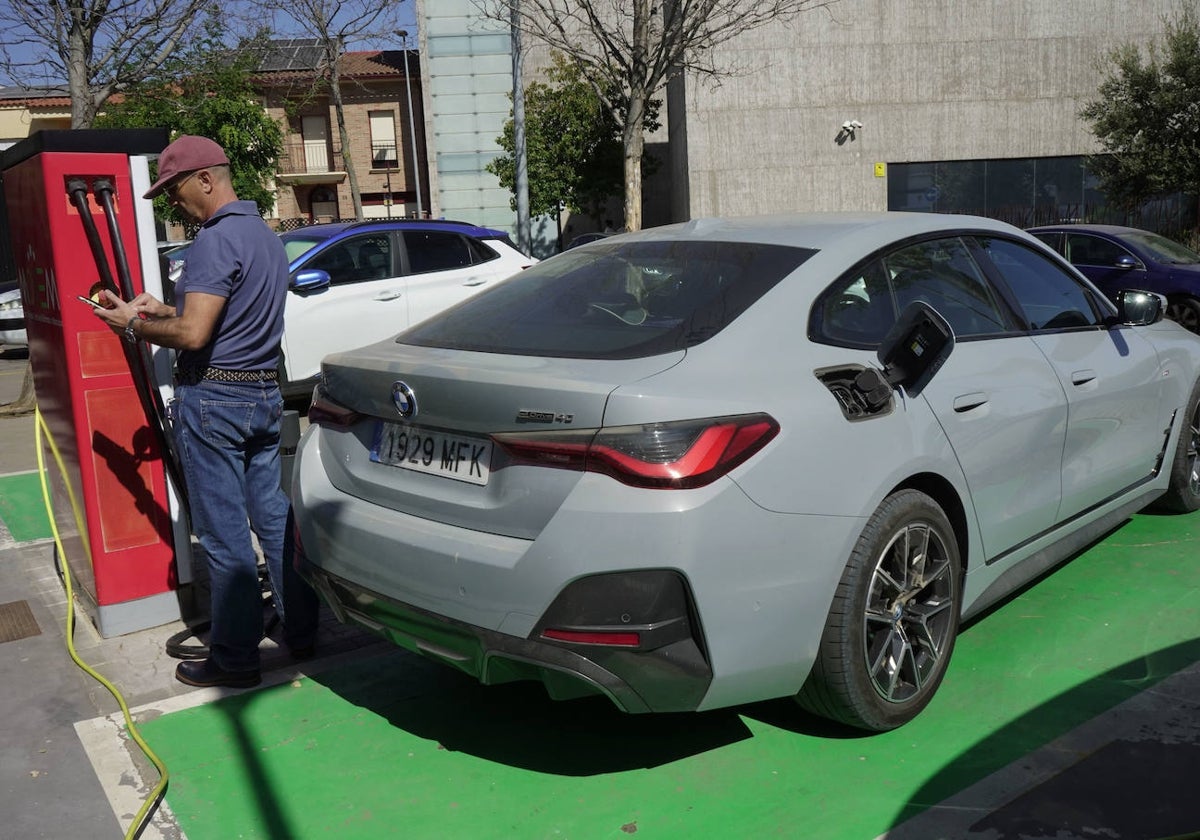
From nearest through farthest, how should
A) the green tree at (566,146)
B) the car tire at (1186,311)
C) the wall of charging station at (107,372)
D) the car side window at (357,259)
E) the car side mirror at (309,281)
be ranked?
the wall of charging station at (107,372) < the car side mirror at (309,281) < the car side window at (357,259) < the car tire at (1186,311) < the green tree at (566,146)

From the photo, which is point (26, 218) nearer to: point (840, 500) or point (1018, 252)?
point (840, 500)

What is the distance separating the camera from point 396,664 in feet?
14.0

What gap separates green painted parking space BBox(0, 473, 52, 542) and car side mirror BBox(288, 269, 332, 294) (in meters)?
2.47

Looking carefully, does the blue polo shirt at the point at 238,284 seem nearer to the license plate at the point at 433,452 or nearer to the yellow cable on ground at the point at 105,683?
the license plate at the point at 433,452

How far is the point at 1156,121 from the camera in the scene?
24516 mm

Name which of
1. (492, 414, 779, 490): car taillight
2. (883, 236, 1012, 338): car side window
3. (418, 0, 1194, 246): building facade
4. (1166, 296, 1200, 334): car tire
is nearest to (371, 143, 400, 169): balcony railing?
(418, 0, 1194, 246): building facade

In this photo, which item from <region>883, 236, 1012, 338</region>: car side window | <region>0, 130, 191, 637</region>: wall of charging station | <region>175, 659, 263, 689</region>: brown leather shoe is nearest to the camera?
<region>883, 236, 1012, 338</region>: car side window

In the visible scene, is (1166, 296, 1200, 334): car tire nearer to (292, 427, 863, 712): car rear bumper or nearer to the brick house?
(292, 427, 863, 712): car rear bumper

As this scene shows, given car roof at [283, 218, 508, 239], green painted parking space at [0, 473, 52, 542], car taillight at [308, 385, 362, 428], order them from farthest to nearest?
car roof at [283, 218, 508, 239] < green painted parking space at [0, 473, 52, 542] < car taillight at [308, 385, 362, 428]

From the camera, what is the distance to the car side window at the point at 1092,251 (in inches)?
551

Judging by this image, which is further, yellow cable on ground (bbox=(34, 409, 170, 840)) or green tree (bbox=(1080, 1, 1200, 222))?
green tree (bbox=(1080, 1, 1200, 222))

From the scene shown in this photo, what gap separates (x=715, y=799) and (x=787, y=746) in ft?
1.30

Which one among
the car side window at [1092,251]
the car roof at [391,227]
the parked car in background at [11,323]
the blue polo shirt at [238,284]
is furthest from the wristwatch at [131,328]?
the parked car in background at [11,323]

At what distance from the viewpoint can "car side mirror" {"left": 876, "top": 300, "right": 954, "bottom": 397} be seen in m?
3.41
